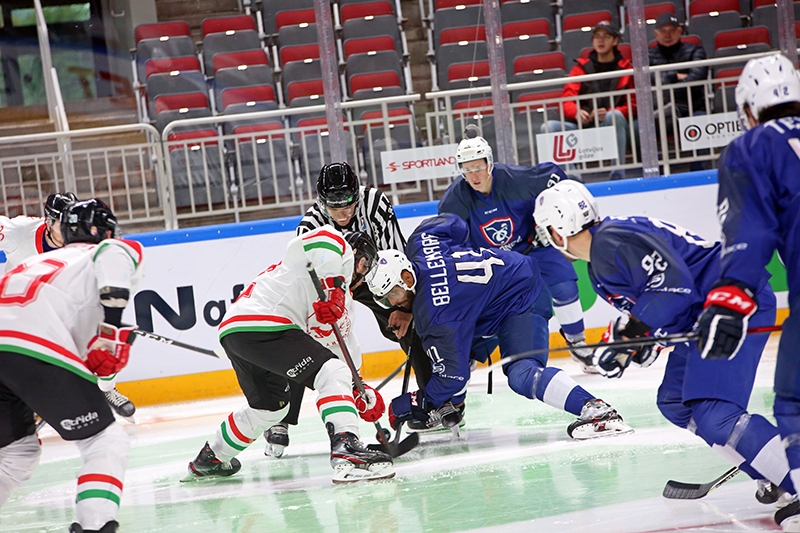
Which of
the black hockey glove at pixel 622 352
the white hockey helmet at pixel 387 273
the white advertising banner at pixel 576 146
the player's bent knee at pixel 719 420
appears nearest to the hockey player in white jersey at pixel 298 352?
the white hockey helmet at pixel 387 273

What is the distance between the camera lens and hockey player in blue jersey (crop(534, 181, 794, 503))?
2646 mm

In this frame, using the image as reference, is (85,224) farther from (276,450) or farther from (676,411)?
(676,411)

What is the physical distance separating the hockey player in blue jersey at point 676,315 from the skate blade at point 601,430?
0.95 meters

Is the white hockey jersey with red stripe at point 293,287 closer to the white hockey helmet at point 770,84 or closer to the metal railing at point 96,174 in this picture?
the white hockey helmet at point 770,84

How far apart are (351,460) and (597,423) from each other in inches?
41.9

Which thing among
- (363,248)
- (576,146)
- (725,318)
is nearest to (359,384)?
(363,248)

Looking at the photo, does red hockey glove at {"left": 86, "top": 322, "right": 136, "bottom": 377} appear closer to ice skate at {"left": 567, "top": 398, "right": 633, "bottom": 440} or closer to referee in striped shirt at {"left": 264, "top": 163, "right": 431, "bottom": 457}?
referee in striped shirt at {"left": 264, "top": 163, "right": 431, "bottom": 457}

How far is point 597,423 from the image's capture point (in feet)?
12.9

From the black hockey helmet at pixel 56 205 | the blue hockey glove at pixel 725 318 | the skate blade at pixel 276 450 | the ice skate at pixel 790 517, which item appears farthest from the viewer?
the black hockey helmet at pixel 56 205

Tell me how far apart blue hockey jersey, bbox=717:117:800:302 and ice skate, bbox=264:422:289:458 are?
254 cm

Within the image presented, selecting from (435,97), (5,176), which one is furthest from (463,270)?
(5,176)

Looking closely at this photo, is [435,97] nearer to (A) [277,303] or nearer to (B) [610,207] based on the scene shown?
(B) [610,207]

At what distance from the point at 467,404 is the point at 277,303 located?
6.00 feet

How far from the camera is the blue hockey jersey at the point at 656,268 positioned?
274cm
